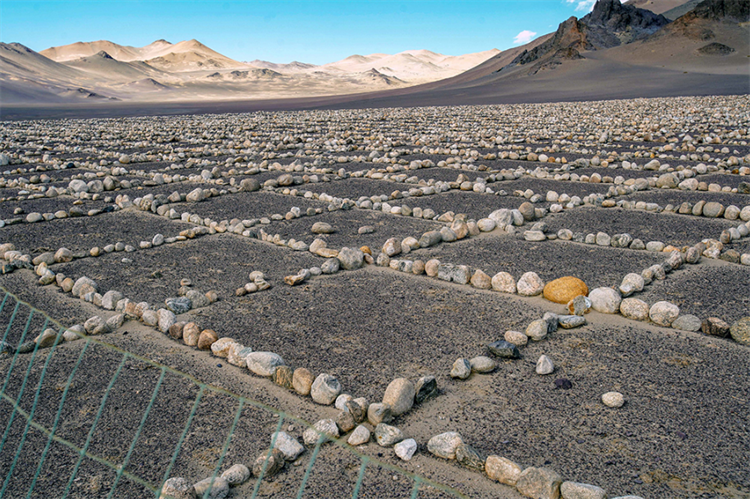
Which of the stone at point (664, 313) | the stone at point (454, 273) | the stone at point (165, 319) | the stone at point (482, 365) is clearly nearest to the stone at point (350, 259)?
the stone at point (454, 273)

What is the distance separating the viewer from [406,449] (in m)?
2.79

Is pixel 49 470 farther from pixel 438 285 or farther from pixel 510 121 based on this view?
pixel 510 121

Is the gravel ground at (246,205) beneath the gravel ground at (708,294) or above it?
above

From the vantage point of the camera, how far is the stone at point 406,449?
2.78 m

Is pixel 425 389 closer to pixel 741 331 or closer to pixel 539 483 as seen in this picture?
pixel 539 483

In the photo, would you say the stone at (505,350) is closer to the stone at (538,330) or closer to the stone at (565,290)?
the stone at (538,330)

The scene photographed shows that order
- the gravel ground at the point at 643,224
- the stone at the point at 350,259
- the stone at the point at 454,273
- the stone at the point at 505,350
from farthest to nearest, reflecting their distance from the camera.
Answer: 1. the gravel ground at the point at 643,224
2. the stone at the point at 350,259
3. the stone at the point at 454,273
4. the stone at the point at 505,350

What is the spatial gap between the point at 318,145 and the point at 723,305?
565 inches

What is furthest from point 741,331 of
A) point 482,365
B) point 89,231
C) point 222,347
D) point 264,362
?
point 89,231

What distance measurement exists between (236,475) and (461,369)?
154 centimetres

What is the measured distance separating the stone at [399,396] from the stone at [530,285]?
205 centimetres

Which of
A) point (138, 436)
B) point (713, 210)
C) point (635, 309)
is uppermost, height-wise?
point (713, 210)

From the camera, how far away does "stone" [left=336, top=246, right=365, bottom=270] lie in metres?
5.75

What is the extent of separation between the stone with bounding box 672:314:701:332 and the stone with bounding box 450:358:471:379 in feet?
5.75
